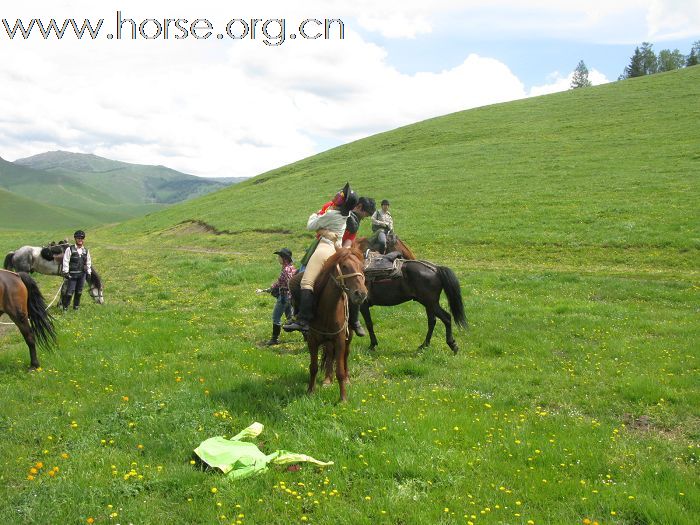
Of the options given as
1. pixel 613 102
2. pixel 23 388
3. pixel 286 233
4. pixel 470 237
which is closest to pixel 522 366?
pixel 23 388

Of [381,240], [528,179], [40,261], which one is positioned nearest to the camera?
[381,240]

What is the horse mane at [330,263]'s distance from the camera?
8844 millimetres

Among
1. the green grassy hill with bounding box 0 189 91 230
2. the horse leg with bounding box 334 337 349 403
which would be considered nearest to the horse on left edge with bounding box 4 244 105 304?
the horse leg with bounding box 334 337 349 403

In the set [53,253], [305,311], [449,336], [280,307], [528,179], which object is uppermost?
[528,179]

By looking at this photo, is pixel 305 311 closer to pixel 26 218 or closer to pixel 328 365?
pixel 328 365

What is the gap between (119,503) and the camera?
579cm

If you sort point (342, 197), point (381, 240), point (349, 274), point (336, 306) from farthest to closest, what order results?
point (381, 240) < point (342, 197) < point (336, 306) < point (349, 274)

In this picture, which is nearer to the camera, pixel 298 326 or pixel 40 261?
pixel 298 326

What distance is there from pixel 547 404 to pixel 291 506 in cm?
528

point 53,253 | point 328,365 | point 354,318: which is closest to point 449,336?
point 354,318

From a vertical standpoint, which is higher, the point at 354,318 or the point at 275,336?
the point at 354,318

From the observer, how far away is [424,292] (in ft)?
42.9

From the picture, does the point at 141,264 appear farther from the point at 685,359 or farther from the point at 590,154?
the point at 590,154

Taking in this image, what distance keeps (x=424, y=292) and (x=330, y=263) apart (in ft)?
15.5
